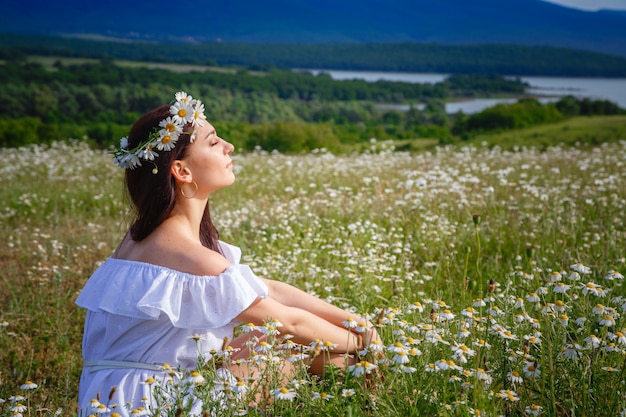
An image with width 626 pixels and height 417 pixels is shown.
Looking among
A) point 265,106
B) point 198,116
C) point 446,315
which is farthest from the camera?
point 265,106

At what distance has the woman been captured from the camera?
8.30 ft

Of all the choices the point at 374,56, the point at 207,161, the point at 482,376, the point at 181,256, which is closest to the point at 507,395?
the point at 482,376

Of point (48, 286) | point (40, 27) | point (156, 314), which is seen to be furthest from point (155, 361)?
point (40, 27)

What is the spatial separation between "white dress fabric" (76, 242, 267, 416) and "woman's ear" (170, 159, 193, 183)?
442 mm

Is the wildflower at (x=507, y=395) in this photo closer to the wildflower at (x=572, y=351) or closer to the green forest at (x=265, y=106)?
the wildflower at (x=572, y=351)

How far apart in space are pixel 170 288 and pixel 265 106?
1400 inches

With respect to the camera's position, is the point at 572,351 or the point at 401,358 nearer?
the point at 401,358

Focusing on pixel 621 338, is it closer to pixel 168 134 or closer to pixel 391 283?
pixel 168 134

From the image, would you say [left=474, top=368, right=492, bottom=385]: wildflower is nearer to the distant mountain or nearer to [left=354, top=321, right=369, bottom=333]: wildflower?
[left=354, top=321, right=369, bottom=333]: wildflower

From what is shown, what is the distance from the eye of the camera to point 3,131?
74.9 ft

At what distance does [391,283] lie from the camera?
435cm

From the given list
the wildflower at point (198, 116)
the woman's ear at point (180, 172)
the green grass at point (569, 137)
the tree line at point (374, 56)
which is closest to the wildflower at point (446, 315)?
the woman's ear at point (180, 172)

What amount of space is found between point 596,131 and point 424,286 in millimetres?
12663

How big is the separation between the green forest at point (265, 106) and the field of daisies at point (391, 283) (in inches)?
306
